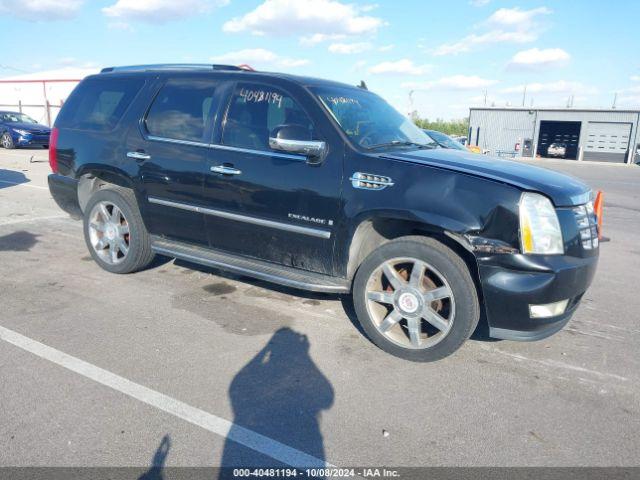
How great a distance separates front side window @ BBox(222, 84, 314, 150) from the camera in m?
3.94

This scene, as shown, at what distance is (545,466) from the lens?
2436 mm

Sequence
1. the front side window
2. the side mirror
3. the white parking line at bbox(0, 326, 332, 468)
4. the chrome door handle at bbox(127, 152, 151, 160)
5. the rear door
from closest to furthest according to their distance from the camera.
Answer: the white parking line at bbox(0, 326, 332, 468), the side mirror, the front side window, the rear door, the chrome door handle at bbox(127, 152, 151, 160)

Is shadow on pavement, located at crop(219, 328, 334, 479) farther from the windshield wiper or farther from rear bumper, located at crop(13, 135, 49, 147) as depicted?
rear bumper, located at crop(13, 135, 49, 147)

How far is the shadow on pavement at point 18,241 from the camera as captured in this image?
19.4 feet

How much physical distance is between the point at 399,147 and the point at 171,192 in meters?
2.05

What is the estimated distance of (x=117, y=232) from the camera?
16.2ft

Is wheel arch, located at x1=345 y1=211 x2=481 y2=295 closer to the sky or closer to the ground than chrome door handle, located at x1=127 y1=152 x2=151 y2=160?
closer to the ground

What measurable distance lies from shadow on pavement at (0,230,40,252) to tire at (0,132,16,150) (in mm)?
15929

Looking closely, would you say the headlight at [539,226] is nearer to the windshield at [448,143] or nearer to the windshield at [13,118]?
the windshield at [448,143]

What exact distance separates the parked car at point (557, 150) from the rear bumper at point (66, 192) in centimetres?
4702

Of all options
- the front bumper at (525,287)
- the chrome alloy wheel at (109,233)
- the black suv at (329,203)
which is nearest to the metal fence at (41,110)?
the chrome alloy wheel at (109,233)

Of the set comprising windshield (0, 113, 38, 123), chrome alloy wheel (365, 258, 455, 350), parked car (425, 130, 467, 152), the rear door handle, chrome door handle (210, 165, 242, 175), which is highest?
windshield (0, 113, 38, 123)

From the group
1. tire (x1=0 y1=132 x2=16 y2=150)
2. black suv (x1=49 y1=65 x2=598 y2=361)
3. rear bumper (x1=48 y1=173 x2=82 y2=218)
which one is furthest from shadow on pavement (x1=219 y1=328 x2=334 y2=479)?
tire (x1=0 y1=132 x2=16 y2=150)

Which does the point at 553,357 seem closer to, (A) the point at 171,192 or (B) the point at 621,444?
(B) the point at 621,444
